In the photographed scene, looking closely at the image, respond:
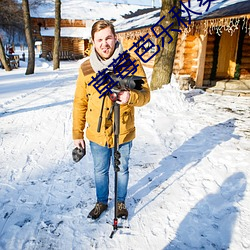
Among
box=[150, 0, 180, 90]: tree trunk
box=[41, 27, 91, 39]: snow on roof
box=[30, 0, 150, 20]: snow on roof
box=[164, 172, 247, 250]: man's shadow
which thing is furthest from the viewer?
box=[30, 0, 150, 20]: snow on roof

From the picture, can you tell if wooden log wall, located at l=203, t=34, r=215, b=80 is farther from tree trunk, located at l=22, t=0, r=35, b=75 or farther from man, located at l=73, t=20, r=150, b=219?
tree trunk, located at l=22, t=0, r=35, b=75

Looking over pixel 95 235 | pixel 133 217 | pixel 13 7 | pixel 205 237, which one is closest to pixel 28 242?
pixel 95 235

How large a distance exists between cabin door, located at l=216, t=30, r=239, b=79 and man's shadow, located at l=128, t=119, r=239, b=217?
6534mm

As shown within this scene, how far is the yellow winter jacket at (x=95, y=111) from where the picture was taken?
6.55 feet

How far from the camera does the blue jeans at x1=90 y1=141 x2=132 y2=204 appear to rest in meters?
2.20

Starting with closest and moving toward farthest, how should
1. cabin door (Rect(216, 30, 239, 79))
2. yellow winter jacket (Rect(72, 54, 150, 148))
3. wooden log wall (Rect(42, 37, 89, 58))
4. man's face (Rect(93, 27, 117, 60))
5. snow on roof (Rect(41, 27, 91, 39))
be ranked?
man's face (Rect(93, 27, 117, 60)), yellow winter jacket (Rect(72, 54, 150, 148)), cabin door (Rect(216, 30, 239, 79)), snow on roof (Rect(41, 27, 91, 39)), wooden log wall (Rect(42, 37, 89, 58))

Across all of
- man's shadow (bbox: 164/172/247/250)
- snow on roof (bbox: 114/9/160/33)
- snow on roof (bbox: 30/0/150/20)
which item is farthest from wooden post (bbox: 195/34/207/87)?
snow on roof (bbox: 30/0/150/20)

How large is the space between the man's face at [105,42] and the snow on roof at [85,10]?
3373 centimetres

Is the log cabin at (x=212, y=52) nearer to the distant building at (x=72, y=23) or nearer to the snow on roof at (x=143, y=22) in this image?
the snow on roof at (x=143, y=22)

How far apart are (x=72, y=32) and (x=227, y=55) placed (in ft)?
80.2

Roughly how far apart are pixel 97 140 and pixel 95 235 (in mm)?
980

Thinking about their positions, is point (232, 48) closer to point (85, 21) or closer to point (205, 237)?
point (205, 237)

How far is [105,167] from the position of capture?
229cm

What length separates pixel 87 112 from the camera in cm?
219
